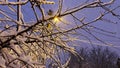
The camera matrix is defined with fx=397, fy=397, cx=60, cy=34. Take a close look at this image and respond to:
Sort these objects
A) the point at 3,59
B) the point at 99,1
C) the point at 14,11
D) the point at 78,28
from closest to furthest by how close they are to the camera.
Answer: the point at 99,1 → the point at 3,59 → the point at 78,28 → the point at 14,11

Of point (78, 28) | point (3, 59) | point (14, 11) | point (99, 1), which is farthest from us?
point (14, 11)

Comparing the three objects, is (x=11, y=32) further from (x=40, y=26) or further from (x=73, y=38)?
(x=73, y=38)

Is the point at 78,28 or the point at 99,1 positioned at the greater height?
the point at 99,1

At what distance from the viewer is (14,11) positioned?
11.0 feet

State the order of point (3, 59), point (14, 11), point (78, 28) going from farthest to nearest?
point (14, 11)
point (78, 28)
point (3, 59)

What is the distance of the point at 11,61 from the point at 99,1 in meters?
0.72

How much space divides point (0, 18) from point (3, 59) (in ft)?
1.26

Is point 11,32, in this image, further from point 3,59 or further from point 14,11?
point 14,11

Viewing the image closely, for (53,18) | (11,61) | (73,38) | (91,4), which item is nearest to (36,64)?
(11,61)

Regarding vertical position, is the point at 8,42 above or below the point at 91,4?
below

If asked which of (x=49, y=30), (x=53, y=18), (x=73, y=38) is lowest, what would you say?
(x=73, y=38)

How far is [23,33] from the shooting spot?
2.77m

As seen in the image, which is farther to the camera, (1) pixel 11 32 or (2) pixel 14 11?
(2) pixel 14 11

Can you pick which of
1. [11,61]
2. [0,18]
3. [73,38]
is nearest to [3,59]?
[11,61]
